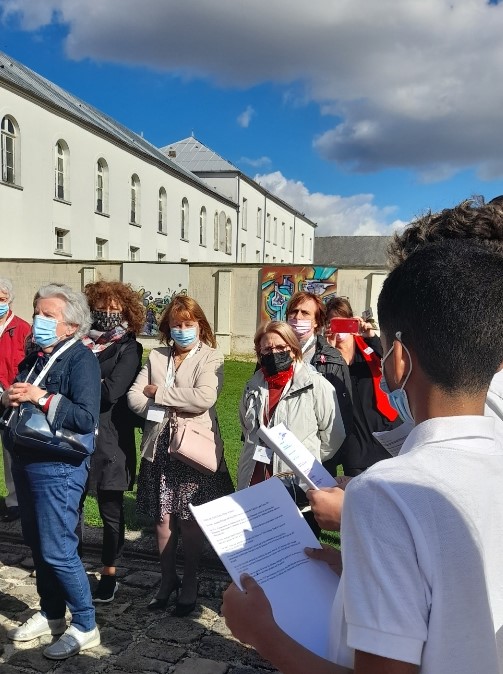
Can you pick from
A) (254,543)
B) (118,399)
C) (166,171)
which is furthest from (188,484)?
(166,171)

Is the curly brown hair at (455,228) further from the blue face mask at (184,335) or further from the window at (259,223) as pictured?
the window at (259,223)

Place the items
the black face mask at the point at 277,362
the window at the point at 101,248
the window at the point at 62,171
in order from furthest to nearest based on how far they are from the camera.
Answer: the window at the point at 101,248
the window at the point at 62,171
the black face mask at the point at 277,362

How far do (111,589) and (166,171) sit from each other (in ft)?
134

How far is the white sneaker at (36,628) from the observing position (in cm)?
380

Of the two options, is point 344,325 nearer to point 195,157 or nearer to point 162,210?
point 162,210

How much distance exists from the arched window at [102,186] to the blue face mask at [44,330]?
33.3 metres

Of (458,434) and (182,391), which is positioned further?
(182,391)

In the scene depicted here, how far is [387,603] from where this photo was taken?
1.07 metres

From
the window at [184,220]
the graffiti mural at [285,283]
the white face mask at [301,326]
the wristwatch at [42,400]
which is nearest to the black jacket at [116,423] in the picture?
the wristwatch at [42,400]

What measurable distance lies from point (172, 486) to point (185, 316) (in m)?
1.29

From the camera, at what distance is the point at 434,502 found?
3.61ft

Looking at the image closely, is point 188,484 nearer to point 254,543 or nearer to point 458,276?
point 254,543

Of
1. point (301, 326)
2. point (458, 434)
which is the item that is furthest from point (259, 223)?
point (458, 434)

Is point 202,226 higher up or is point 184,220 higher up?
point 184,220
